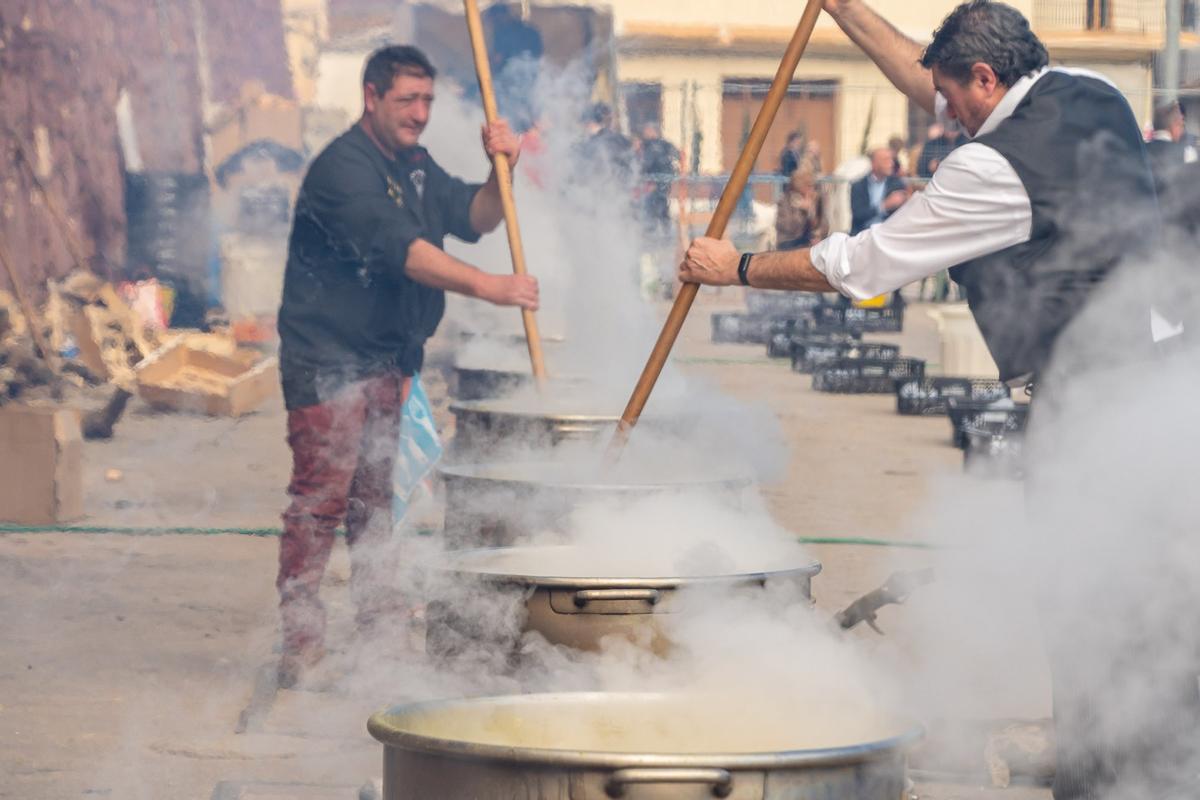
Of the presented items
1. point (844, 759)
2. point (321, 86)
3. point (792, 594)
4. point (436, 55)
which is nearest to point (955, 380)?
point (436, 55)

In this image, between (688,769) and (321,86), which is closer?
(688,769)

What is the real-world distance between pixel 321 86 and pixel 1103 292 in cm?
1280

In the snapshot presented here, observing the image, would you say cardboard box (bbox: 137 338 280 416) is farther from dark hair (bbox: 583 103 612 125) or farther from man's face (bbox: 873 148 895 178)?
man's face (bbox: 873 148 895 178)

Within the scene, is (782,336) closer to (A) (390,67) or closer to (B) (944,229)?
(A) (390,67)

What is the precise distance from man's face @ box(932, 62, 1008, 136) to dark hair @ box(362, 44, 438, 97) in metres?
1.98

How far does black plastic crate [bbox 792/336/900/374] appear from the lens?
45.5ft

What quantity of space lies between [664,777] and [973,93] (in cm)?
189

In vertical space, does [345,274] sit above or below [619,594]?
above

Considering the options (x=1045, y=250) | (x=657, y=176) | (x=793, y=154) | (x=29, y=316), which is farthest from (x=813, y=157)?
(x=1045, y=250)

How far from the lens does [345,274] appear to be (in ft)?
17.1

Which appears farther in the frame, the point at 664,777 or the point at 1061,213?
the point at 1061,213

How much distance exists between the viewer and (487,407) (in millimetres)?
5008

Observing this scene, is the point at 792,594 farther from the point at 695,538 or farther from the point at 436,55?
the point at 436,55

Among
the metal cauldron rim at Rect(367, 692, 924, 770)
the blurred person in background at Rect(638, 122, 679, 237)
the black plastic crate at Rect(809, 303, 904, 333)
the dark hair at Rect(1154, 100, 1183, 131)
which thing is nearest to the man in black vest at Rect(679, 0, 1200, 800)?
the metal cauldron rim at Rect(367, 692, 924, 770)
